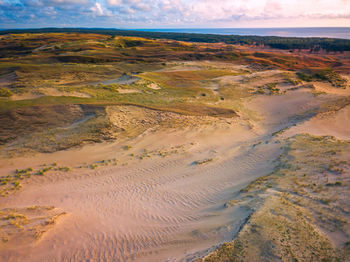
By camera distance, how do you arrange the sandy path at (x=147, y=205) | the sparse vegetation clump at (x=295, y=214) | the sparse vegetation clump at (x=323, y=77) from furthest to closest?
the sparse vegetation clump at (x=323, y=77) < the sandy path at (x=147, y=205) < the sparse vegetation clump at (x=295, y=214)

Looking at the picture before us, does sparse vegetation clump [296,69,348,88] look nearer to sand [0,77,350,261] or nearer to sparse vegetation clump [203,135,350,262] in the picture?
sand [0,77,350,261]

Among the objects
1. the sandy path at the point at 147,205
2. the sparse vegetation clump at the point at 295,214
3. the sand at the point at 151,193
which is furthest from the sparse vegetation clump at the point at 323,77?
the sparse vegetation clump at the point at 295,214

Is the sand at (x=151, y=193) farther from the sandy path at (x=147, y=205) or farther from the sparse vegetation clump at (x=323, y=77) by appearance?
the sparse vegetation clump at (x=323, y=77)

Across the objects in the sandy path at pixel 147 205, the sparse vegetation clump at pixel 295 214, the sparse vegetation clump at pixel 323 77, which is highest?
the sparse vegetation clump at pixel 323 77

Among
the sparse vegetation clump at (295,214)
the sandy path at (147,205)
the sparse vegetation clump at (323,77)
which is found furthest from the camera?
the sparse vegetation clump at (323,77)

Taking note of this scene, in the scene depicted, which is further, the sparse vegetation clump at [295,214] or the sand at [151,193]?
the sand at [151,193]

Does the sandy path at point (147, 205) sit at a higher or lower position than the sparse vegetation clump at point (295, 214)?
lower

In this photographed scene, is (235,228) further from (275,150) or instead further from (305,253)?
(275,150)

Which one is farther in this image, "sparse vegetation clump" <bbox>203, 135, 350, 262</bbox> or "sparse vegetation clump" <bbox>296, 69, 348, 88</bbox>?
"sparse vegetation clump" <bbox>296, 69, 348, 88</bbox>

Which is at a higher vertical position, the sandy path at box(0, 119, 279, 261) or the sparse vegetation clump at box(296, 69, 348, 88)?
the sparse vegetation clump at box(296, 69, 348, 88)

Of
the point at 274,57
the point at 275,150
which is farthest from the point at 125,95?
the point at 274,57

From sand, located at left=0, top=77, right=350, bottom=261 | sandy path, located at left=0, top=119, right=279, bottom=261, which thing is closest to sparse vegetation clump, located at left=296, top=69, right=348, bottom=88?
sand, located at left=0, top=77, right=350, bottom=261

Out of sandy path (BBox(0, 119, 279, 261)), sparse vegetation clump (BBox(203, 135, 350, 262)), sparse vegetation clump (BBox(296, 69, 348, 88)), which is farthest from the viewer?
sparse vegetation clump (BBox(296, 69, 348, 88))
